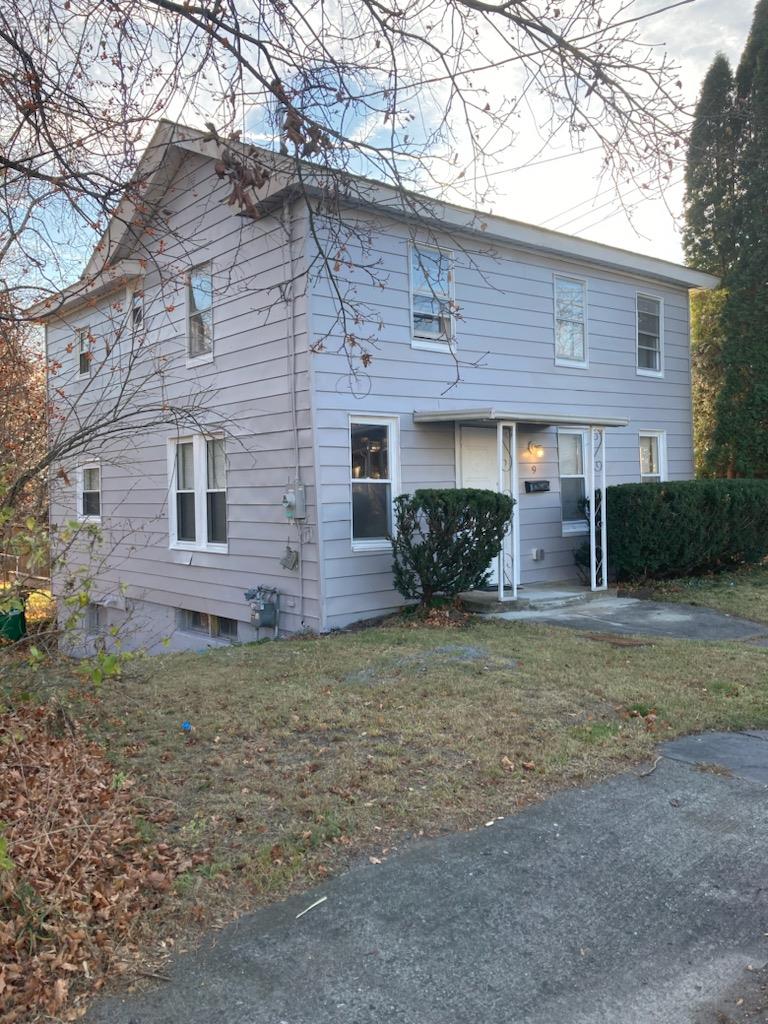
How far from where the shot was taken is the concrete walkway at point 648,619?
882cm

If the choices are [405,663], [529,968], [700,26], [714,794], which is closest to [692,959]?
[529,968]

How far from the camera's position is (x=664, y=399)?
14.5m

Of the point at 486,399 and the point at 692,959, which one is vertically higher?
the point at 486,399

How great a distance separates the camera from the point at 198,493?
1168 centimetres

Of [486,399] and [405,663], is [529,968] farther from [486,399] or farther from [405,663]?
[486,399]

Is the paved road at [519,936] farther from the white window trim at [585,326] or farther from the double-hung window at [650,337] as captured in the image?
the double-hung window at [650,337]

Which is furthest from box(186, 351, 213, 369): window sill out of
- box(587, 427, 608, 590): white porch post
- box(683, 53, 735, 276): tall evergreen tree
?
box(683, 53, 735, 276): tall evergreen tree

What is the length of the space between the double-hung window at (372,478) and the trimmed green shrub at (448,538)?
1.95 feet

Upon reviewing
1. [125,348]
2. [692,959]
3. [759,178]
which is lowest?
[692,959]

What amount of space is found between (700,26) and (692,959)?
6244 mm

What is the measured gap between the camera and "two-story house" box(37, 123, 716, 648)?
31.5ft

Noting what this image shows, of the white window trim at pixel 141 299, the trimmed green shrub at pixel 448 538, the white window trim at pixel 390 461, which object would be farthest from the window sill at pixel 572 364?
the white window trim at pixel 141 299

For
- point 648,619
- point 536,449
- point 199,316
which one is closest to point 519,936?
point 648,619

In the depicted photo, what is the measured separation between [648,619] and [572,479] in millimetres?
3596
